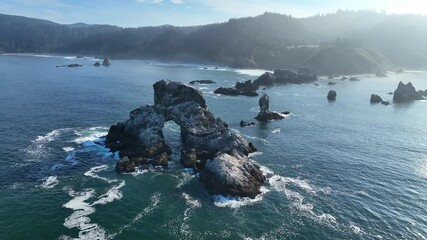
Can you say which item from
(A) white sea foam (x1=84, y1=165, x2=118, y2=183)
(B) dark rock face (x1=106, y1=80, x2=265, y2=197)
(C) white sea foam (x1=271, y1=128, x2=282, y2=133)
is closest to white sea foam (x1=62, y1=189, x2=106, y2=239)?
(A) white sea foam (x1=84, y1=165, x2=118, y2=183)

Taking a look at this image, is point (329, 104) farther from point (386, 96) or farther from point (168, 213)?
point (168, 213)

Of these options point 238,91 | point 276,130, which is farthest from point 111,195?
point 238,91

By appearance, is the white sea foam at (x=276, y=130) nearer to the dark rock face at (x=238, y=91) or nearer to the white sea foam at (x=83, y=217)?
the white sea foam at (x=83, y=217)

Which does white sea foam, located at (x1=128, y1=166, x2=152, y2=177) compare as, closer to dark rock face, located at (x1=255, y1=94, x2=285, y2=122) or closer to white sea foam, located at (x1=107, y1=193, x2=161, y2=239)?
white sea foam, located at (x1=107, y1=193, x2=161, y2=239)

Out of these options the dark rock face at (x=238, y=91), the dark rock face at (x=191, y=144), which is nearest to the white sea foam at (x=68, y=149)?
the dark rock face at (x=191, y=144)

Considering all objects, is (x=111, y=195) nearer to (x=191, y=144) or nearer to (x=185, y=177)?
(x=185, y=177)

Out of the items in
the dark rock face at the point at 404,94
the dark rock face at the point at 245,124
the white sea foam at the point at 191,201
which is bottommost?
the white sea foam at the point at 191,201
